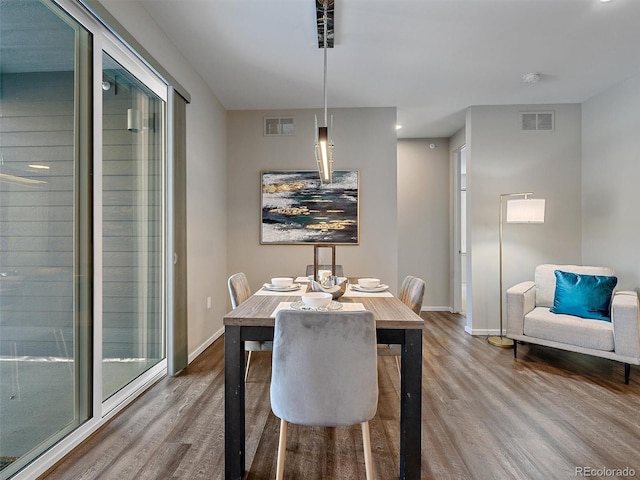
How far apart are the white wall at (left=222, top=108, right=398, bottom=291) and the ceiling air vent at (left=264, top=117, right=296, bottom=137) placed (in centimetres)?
6

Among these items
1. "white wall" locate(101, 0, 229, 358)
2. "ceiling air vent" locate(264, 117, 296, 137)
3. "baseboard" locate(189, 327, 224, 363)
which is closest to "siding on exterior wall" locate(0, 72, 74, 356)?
"white wall" locate(101, 0, 229, 358)

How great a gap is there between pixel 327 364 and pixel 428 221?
4393mm

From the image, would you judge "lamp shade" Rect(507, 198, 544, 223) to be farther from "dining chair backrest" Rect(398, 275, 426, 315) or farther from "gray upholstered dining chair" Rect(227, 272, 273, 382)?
"gray upholstered dining chair" Rect(227, 272, 273, 382)

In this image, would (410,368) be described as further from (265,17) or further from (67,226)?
(265,17)

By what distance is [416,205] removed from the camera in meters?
5.38

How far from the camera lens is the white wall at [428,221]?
535cm

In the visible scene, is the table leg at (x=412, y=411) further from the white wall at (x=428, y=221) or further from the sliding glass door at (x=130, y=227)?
the white wall at (x=428, y=221)

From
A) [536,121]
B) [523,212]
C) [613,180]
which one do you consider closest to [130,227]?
[523,212]

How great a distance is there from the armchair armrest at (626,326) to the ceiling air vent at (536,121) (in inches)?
88.2

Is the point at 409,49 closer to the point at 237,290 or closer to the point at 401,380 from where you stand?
the point at 237,290

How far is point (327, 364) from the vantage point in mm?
1373

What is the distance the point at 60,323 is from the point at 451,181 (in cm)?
503

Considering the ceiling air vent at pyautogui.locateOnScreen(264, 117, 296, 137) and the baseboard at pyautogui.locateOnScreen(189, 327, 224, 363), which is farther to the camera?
the ceiling air vent at pyautogui.locateOnScreen(264, 117, 296, 137)

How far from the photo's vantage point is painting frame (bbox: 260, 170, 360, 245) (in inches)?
167
